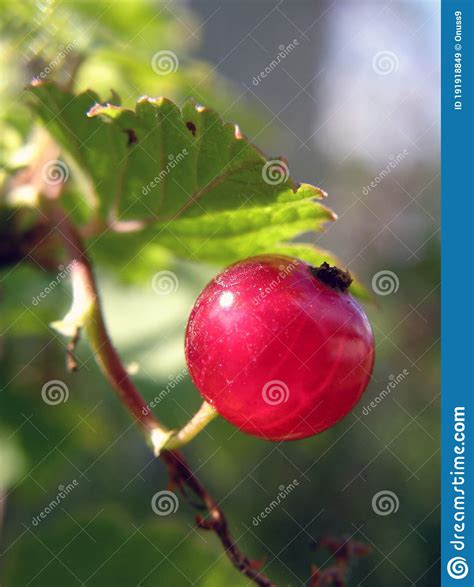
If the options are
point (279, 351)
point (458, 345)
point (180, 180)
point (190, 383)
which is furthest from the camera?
point (190, 383)

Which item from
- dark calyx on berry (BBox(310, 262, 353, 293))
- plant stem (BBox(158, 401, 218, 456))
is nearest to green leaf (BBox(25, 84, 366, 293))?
dark calyx on berry (BBox(310, 262, 353, 293))

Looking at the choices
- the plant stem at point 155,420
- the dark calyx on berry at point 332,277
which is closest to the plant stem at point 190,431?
the plant stem at point 155,420

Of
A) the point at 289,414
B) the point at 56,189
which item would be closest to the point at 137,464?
the point at 56,189

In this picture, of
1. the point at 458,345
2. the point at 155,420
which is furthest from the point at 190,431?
the point at 458,345

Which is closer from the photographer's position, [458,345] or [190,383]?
[458,345]

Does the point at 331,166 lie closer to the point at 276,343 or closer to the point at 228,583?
the point at 228,583

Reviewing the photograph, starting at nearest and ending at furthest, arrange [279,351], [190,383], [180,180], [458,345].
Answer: [279,351]
[180,180]
[458,345]
[190,383]

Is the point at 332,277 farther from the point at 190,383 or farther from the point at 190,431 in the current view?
the point at 190,383

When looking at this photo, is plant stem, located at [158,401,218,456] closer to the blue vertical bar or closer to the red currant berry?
the red currant berry
